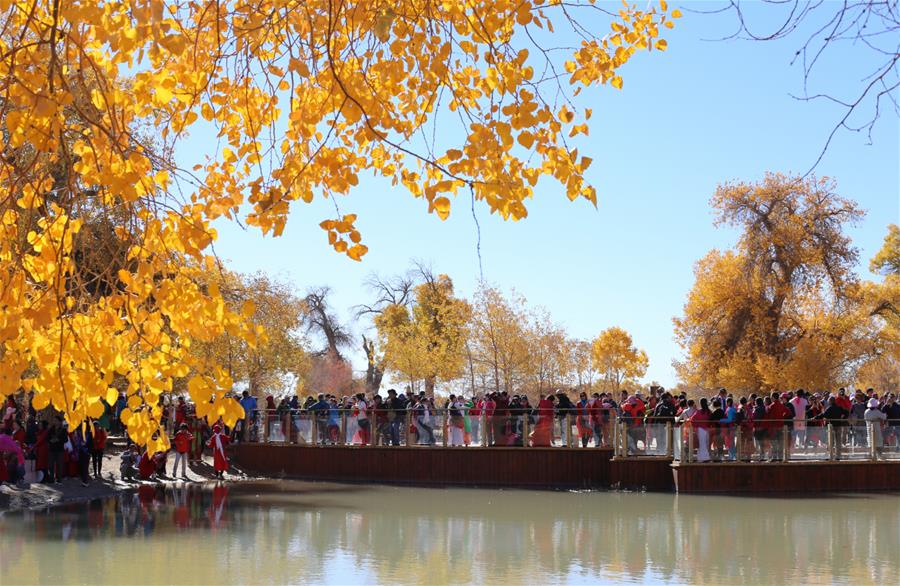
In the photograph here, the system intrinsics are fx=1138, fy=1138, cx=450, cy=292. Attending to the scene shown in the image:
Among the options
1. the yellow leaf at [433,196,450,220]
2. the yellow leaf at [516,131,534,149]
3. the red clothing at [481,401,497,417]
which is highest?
the yellow leaf at [516,131,534,149]

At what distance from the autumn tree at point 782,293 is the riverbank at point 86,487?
894 inches

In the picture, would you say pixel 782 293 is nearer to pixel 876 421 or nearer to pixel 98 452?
pixel 876 421

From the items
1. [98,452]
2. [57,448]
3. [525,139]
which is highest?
[525,139]

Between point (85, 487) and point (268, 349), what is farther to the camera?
point (268, 349)

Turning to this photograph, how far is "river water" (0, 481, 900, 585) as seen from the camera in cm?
1494

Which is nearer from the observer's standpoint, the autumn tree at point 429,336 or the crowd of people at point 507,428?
the crowd of people at point 507,428

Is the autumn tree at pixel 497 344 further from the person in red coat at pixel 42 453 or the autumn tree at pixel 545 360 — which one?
the person in red coat at pixel 42 453

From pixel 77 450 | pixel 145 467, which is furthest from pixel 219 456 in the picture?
pixel 77 450

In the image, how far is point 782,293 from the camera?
45.7m

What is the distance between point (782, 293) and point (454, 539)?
30.4 meters

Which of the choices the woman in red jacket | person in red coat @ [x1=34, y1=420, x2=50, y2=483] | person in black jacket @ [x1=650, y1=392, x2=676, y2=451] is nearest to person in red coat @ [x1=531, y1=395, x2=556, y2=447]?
person in black jacket @ [x1=650, y1=392, x2=676, y2=451]

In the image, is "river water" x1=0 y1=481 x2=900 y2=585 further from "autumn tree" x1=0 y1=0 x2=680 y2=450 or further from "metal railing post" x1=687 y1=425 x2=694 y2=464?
"autumn tree" x1=0 y1=0 x2=680 y2=450

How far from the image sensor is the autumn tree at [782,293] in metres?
45.1

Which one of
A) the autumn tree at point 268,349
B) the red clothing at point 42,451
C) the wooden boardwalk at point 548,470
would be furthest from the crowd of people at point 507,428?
the autumn tree at point 268,349
